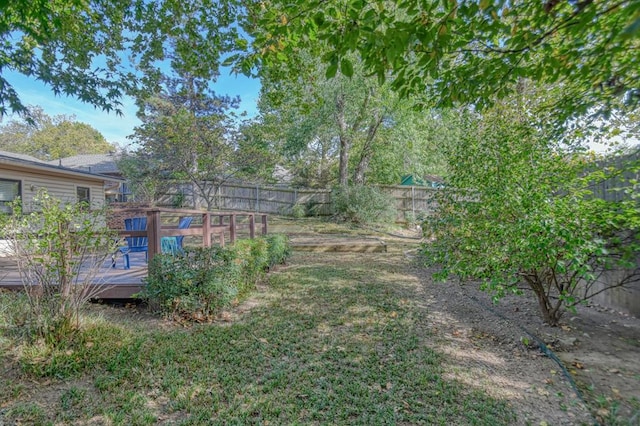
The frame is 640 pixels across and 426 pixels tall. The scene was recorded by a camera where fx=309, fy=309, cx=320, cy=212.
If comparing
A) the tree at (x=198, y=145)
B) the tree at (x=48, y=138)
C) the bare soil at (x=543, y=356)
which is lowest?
the bare soil at (x=543, y=356)

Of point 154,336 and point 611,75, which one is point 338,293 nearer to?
point 154,336

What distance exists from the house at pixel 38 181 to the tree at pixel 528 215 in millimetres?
8158

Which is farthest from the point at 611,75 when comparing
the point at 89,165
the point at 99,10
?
the point at 89,165

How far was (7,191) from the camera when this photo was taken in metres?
8.67

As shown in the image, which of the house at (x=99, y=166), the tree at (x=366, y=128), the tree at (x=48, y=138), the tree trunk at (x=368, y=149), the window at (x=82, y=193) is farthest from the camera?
the tree at (x=48, y=138)

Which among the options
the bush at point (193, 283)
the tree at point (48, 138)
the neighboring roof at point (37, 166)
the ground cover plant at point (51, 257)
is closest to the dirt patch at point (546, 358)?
the bush at point (193, 283)

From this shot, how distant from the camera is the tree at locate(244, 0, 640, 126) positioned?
1855 mm

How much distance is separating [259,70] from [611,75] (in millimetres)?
3421

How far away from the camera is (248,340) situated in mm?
3297

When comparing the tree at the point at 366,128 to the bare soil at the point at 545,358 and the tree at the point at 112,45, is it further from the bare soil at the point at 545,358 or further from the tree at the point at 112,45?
the bare soil at the point at 545,358

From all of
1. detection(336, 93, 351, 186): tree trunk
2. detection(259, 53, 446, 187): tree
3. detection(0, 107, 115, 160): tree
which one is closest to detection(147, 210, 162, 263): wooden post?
detection(259, 53, 446, 187): tree

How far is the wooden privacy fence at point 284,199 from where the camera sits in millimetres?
13961

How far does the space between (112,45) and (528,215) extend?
654cm

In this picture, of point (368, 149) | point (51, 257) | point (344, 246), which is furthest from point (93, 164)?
point (51, 257)
